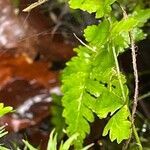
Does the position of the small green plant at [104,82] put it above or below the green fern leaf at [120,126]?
above

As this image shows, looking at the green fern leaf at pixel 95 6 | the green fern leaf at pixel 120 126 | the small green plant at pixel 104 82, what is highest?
the green fern leaf at pixel 95 6

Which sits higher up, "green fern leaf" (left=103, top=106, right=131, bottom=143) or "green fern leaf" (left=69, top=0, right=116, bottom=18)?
"green fern leaf" (left=69, top=0, right=116, bottom=18)

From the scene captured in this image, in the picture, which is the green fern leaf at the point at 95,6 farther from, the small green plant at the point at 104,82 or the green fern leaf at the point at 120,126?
the green fern leaf at the point at 120,126

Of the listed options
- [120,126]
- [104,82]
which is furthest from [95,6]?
[120,126]

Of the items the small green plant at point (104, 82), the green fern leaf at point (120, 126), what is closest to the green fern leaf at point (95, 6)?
the small green plant at point (104, 82)

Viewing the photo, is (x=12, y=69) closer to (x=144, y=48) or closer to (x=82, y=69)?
(x=144, y=48)

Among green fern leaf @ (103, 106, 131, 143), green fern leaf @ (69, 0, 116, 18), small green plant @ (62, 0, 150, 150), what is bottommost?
green fern leaf @ (103, 106, 131, 143)

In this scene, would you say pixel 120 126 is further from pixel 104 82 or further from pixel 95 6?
pixel 95 6

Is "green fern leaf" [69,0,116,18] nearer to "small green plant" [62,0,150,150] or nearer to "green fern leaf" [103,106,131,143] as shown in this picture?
"small green plant" [62,0,150,150]

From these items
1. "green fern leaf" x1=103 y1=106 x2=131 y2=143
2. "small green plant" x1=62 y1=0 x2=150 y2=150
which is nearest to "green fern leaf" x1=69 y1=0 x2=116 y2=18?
"small green plant" x1=62 y1=0 x2=150 y2=150

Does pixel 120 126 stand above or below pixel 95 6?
below
